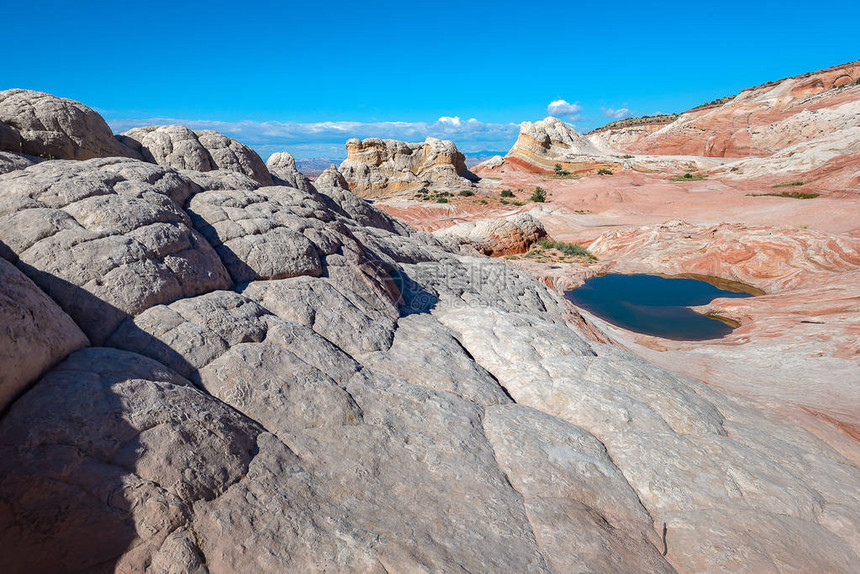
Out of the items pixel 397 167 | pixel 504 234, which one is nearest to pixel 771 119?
pixel 397 167

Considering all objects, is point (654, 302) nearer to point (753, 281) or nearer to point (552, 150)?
point (753, 281)

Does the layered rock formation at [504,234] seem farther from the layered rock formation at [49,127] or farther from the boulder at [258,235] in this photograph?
the boulder at [258,235]

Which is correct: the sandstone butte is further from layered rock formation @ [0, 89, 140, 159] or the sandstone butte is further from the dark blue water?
the dark blue water

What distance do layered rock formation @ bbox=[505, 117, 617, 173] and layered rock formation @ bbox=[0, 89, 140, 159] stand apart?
54058mm

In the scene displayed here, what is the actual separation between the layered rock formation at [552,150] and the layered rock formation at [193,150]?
5069 cm

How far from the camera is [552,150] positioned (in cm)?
6016

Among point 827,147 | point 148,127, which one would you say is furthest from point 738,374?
point 827,147

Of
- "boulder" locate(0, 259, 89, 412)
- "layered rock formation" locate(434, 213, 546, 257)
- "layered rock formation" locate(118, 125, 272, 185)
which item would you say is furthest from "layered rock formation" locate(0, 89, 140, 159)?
"layered rock formation" locate(434, 213, 546, 257)

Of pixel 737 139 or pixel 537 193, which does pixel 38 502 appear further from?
pixel 737 139

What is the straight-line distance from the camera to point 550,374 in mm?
6711

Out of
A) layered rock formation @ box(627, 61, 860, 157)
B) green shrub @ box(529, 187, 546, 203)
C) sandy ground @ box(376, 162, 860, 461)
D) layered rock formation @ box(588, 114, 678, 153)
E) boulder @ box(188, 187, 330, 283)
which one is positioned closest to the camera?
boulder @ box(188, 187, 330, 283)

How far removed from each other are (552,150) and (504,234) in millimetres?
40308

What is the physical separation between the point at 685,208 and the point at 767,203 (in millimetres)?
5101

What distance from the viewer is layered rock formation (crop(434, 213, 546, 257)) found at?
25016 millimetres
